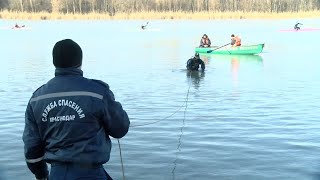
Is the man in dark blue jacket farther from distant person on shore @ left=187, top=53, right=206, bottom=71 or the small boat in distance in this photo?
the small boat in distance

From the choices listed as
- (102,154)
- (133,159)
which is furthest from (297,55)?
(102,154)

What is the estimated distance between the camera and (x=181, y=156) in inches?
370

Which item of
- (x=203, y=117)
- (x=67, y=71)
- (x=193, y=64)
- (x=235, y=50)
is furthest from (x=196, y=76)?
(x=67, y=71)

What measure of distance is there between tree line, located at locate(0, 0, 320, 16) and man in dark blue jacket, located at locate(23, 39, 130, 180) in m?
80.7

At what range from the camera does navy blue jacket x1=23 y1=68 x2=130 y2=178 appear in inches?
147

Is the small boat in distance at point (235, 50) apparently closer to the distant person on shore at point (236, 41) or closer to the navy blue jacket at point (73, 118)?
the distant person on shore at point (236, 41)

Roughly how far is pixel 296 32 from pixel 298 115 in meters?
51.2

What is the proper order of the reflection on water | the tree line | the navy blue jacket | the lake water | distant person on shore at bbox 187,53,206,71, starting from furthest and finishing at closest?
the tree line < distant person on shore at bbox 187,53,206,71 < the reflection on water < the lake water < the navy blue jacket

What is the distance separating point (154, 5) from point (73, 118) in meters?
83.8

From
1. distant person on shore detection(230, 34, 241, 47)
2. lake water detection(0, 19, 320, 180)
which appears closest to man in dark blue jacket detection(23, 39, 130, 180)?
lake water detection(0, 19, 320, 180)

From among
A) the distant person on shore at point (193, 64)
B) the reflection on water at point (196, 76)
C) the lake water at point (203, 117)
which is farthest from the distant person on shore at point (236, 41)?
the distant person on shore at point (193, 64)

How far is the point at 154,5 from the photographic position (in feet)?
283

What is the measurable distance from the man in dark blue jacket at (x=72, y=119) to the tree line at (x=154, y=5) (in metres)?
80.7

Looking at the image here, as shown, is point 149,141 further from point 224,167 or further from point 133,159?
point 224,167
